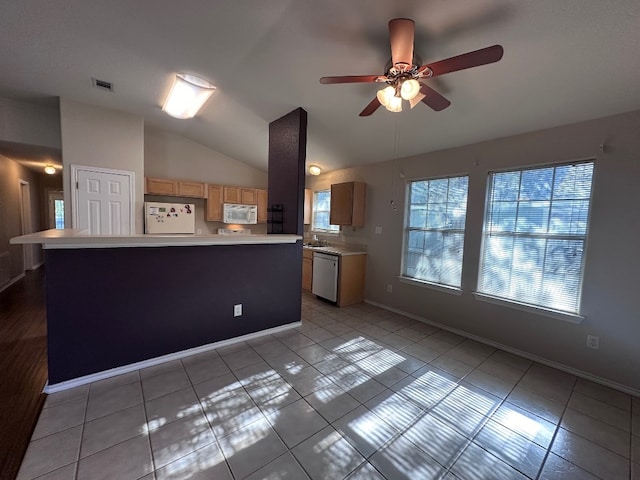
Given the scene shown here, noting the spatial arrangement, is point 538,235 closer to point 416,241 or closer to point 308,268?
point 416,241

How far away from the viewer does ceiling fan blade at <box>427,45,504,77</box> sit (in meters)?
1.42

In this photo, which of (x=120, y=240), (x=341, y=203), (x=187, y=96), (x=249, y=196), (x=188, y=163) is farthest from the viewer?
(x=249, y=196)

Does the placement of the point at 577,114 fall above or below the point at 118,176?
above

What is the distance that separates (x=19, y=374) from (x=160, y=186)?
3.16 meters

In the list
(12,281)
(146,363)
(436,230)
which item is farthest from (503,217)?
(12,281)

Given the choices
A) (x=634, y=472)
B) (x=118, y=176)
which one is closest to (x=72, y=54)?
(x=118, y=176)

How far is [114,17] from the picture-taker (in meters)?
2.14

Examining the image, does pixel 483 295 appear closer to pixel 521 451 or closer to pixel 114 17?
pixel 521 451

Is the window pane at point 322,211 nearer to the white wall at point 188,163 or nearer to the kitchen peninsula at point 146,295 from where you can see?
the white wall at point 188,163

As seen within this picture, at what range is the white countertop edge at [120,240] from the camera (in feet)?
6.10

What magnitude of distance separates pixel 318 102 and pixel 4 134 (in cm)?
430

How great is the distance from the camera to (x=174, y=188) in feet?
15.7

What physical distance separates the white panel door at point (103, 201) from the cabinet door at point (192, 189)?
3.01ft

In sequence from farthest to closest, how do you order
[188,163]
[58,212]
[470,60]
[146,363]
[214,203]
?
1. [58,212]
2. [214,203]
3. [188,163]
4. [146,363]
5. [470,60]
